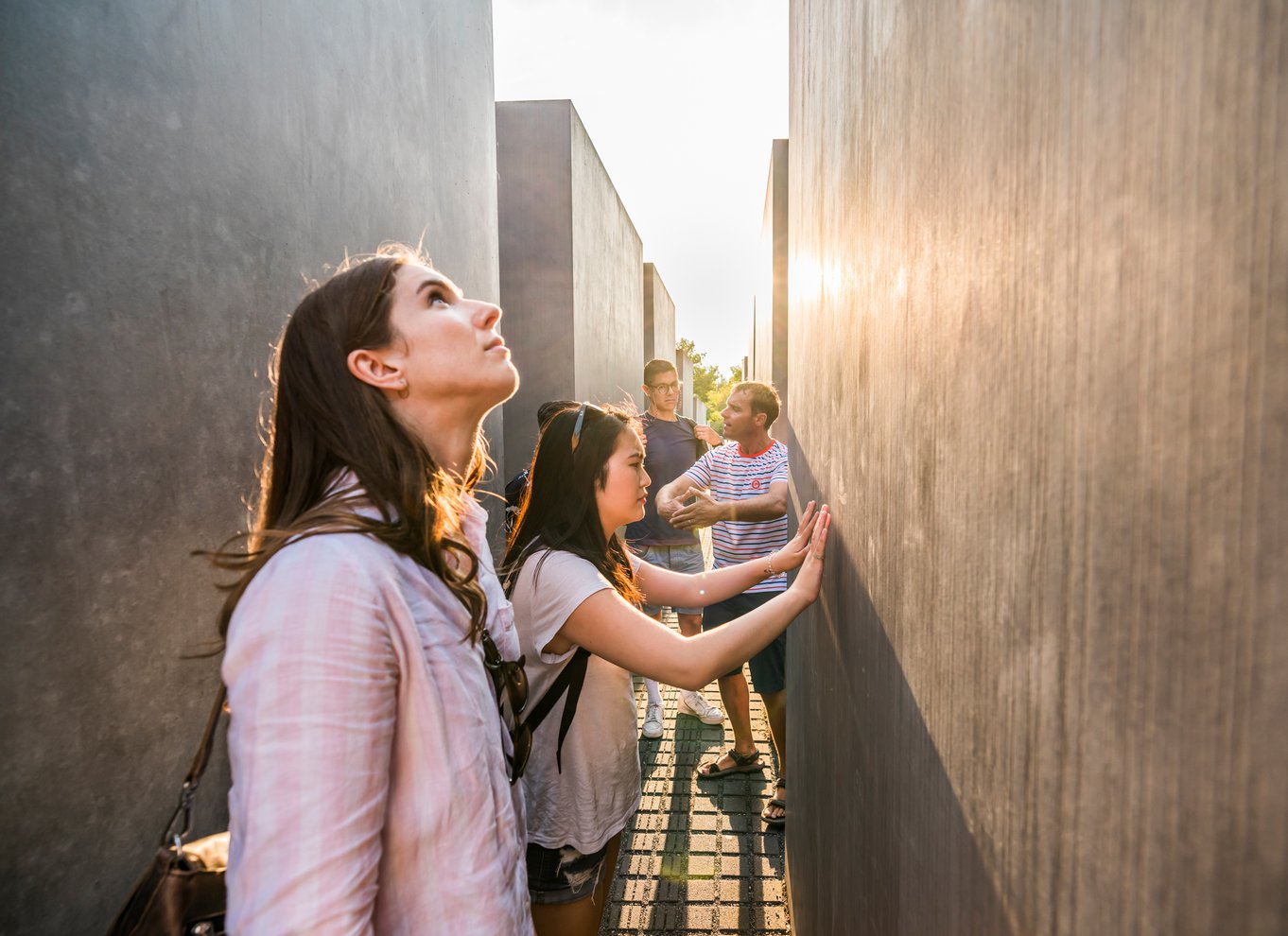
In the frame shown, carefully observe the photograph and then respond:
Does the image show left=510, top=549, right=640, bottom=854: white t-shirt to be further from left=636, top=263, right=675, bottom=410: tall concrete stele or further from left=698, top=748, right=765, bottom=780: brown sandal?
left=636, top=263, right=675, bottom=410: tall concrete stele

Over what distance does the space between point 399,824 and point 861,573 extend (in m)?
1.09

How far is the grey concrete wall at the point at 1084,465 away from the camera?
439 mm

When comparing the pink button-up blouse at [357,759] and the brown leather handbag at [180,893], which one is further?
the brown leather handbag at [180,893]

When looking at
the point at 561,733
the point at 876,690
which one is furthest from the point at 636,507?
the point at 876,690

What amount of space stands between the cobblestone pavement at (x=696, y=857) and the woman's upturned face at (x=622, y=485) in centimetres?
222

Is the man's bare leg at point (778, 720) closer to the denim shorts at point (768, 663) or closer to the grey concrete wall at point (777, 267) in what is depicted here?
the denim shorts at point (768, 663)

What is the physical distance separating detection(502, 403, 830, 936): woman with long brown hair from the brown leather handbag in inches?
37.6

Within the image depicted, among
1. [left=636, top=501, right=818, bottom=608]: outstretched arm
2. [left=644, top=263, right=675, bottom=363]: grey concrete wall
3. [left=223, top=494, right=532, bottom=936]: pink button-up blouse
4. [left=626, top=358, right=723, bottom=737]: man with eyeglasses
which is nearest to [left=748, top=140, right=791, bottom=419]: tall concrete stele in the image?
[left=626, top=358, right=723, bottom=737]: man with eyeglasses

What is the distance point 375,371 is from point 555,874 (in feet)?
5.45

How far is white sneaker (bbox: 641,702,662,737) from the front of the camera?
18.1 feet

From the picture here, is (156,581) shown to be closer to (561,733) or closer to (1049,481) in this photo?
(561,733)

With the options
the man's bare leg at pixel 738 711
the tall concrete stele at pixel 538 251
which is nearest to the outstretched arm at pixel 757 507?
the man's bare leg at pixel 738 711

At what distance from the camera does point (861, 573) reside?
5.61 ft

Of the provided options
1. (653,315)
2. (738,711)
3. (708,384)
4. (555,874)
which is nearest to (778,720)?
(738,711)
